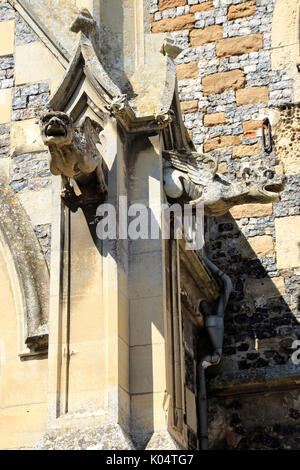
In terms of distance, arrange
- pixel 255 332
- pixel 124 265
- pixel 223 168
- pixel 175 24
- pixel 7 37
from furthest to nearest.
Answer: pixel 175 24, pixel 223 168, pixel 255 332, pixel 7 37, pixel 124 265

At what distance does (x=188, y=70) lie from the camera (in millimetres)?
10266

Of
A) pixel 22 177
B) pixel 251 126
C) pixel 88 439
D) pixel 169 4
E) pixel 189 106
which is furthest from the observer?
pixel 169 4

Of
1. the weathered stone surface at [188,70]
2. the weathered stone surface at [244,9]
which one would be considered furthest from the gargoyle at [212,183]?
the weathered stone surface at [244,9]

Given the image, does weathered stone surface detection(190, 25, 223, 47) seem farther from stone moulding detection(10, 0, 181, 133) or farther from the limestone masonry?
stone moulding detection(10, 0, 181, 133)

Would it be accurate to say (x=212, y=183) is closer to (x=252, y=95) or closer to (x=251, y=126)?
(x=251, y=126)

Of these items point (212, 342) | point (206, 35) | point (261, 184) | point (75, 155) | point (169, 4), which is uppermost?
point (169, 4)

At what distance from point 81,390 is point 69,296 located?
Result: 0.63 meters

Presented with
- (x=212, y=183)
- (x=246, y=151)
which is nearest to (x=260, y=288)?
(x=246, y=151)

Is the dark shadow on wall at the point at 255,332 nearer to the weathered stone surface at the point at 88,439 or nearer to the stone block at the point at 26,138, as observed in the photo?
the stone block at the point at 26,138

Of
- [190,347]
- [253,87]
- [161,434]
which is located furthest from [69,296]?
[253,87]

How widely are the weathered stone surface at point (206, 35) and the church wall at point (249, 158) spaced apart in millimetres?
11

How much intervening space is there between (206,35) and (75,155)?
5.02 meters

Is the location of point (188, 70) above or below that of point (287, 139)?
above
